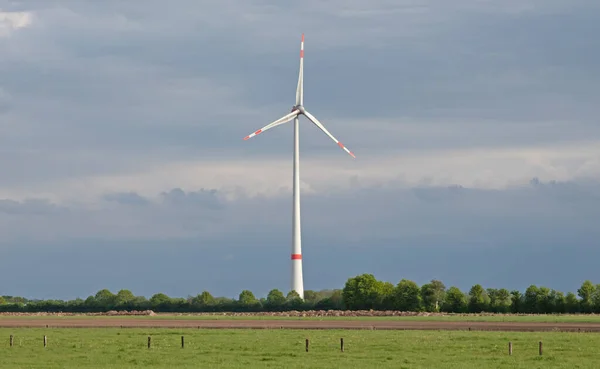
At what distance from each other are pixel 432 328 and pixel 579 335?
762 inches

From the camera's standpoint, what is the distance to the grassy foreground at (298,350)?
62.5 meters

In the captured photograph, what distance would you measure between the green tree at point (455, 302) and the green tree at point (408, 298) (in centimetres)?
483

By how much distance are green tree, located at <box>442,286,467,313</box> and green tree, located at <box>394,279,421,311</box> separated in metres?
4.83

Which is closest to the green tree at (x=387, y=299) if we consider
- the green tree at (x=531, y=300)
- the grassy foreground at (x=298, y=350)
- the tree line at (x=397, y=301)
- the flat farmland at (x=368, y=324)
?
the tree line at (x=397, y=301)

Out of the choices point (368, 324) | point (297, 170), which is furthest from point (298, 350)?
point (297, 170)

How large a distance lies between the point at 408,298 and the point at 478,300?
12297 mm

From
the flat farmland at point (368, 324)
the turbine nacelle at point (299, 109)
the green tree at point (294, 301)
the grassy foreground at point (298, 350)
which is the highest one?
the turbine nacelle at point (299, 109)

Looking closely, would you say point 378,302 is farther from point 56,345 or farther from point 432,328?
point 56,345

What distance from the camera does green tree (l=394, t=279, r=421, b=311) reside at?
168 m

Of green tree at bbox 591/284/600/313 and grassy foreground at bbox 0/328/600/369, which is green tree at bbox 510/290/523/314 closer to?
green tree at bbox 591/284/600/313

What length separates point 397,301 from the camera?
170000 mm

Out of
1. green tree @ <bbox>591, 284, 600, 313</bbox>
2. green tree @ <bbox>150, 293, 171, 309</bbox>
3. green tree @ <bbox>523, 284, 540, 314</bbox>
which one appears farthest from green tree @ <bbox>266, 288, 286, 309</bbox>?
green tree @ <bbox>591, 284, 600, 313</bbox>

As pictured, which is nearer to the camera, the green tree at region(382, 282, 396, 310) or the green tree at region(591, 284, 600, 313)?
the green tree at region(591, 284, 600, 313)

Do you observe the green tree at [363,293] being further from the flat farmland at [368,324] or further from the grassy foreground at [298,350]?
the grassy foreground at [298,350]
